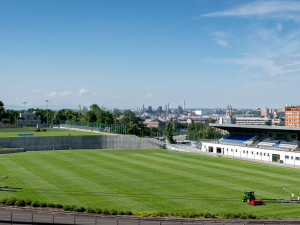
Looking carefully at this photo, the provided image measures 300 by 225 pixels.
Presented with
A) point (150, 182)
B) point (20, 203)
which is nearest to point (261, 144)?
point (150, 182)

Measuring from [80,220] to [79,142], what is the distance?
67.8 m

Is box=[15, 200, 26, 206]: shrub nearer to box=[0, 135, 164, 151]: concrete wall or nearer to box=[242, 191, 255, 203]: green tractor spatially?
box=[242, 191, 255, 203]: green tractor

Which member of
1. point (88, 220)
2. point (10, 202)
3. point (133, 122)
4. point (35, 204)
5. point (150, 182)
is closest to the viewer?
point (88, 220)

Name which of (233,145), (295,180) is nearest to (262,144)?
(233,145)

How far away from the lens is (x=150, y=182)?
5003cm

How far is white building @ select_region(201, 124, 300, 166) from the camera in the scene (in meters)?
71.3

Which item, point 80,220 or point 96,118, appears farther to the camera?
point 96,118

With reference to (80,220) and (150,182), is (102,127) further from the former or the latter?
(80,220)

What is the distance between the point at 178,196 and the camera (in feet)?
137

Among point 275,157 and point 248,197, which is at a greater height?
point 275,157

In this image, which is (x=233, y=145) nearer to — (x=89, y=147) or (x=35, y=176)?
(x=89, y=147)

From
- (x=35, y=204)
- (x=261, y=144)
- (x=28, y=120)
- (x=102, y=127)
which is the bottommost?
(x=35, y=204)

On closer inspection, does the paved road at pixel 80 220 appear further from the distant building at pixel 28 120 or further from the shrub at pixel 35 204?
the distant building at pixel 28 120

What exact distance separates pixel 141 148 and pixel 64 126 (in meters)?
50.6
